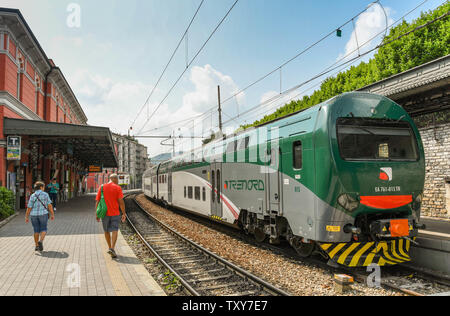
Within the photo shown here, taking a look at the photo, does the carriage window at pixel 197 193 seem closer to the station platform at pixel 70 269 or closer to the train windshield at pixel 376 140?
the station platform at pixel 70 269

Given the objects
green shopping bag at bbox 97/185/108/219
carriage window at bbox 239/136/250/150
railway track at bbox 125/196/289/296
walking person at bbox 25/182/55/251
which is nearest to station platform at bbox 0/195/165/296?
walking person at bbox 25/182/55/251

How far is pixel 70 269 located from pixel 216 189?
586 centimetres

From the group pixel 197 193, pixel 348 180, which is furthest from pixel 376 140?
pixel 197 193

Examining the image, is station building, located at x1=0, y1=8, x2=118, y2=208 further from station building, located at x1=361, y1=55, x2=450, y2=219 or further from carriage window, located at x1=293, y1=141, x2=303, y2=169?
station building, located at x1=361, y1=55, x2=450, y2=219

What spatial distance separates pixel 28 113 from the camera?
65.7 ft

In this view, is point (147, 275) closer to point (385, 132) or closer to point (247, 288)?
point (247, 288)

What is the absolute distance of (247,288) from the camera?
606 centimetres

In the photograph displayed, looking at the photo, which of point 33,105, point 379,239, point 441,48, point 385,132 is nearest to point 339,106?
point 385,132

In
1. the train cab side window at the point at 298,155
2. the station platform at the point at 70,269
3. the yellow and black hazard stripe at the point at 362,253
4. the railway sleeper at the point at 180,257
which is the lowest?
the railway sleeper at the point at 180,257

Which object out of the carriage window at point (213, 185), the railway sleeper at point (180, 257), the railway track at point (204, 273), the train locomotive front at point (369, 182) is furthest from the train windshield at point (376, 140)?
the carriage window at point (213, 185)

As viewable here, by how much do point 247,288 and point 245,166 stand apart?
157 inches

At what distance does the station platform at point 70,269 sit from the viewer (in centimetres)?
536

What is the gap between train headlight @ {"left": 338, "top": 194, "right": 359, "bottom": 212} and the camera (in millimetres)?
6266

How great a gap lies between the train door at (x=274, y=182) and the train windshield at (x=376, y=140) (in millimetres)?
1619
